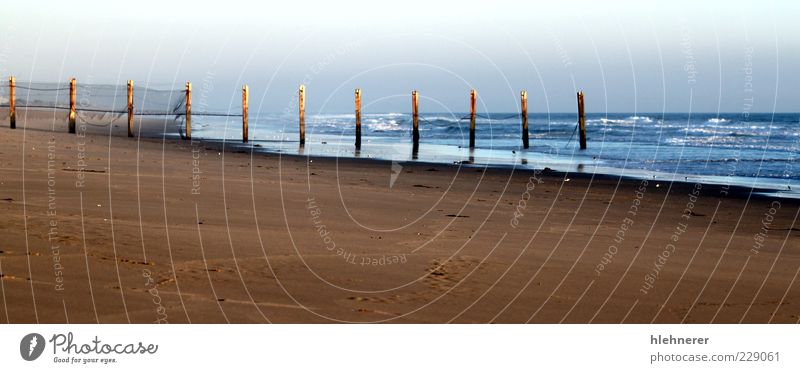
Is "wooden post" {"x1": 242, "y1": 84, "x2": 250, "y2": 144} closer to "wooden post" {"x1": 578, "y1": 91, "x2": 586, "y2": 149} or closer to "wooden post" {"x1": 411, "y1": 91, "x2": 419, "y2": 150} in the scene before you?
"wooden post" {"x1": 411, "y1": 91, "x2": 419, "y2": 150}

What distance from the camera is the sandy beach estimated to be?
5.38 metres

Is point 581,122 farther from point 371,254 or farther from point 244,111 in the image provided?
point 371,254

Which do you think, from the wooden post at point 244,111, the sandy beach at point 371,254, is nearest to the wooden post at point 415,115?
the wooden post at point 244,111

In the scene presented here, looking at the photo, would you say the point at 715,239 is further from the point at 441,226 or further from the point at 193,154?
the point at 193,154

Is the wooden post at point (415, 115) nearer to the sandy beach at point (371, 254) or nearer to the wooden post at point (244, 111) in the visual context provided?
the wooden post at point (244, 111)

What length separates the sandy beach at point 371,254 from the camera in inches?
212

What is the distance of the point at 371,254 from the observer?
7.16 m

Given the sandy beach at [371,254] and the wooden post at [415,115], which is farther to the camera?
the wooden post at [415,115]

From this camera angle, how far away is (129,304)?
16.8 ft

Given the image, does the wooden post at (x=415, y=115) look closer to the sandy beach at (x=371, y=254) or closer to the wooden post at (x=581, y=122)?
the wooden post at (x=581, y=122)

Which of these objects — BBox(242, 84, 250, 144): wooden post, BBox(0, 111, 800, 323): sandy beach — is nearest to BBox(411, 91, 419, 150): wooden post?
BBox(242, 84, 250, 144): wooden post

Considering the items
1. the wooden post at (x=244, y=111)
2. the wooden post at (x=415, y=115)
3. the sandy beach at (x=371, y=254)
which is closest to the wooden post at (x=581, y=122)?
the wooden post at (x=415, y=115)

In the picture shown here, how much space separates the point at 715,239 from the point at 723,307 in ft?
11.2

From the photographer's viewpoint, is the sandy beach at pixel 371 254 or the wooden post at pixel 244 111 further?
the wooden post at pixel 244 111
